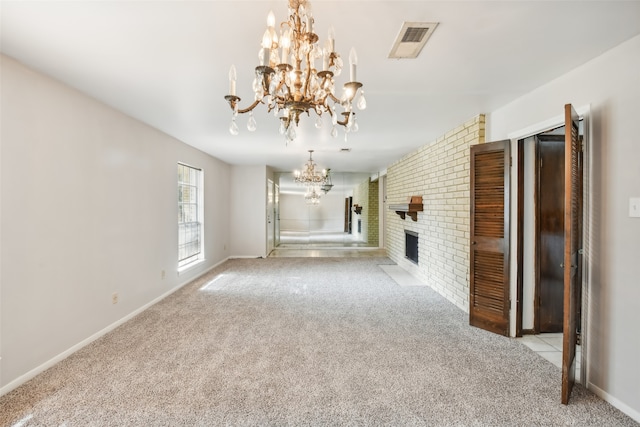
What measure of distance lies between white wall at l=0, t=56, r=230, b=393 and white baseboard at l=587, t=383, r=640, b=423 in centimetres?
394

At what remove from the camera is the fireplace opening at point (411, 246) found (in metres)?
5.68

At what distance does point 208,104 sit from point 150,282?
2.34 m

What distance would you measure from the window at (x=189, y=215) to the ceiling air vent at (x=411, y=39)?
13.2 ft

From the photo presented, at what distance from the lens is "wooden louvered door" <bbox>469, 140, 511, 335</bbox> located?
3.03 metres

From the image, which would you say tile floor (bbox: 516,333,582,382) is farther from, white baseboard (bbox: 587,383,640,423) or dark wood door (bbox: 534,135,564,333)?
white baseboard (bbox: 587,383,640,423)

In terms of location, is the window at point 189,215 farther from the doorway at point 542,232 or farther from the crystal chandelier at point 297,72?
the doorway at point 542,232

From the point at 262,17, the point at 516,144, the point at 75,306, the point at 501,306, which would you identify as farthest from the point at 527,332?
the point at 75,306

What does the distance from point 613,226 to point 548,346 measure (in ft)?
4.50

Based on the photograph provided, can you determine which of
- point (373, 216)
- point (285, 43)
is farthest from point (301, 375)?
point (373, 216)

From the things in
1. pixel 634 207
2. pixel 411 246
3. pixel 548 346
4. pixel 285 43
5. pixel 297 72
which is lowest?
pixel 548 346

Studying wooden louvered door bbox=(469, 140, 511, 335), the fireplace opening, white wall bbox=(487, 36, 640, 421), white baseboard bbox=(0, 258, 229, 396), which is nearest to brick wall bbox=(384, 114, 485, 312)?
the fireplace opening

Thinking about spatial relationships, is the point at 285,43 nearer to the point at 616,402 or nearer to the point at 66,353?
the point at 616,402

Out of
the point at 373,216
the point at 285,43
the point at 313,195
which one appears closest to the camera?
the point at 285,43

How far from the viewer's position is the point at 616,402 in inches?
77.1
